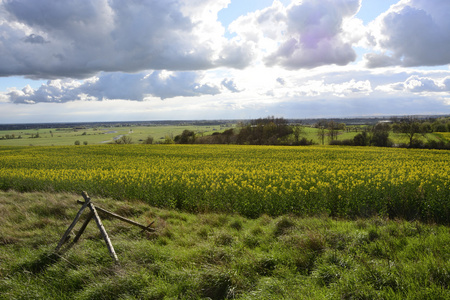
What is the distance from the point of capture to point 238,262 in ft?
16.8

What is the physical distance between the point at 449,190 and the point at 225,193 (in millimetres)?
8617

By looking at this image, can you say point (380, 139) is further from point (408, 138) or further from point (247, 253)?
point (247, 253)

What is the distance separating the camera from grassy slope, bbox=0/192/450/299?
4285mm

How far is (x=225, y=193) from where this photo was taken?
34.0 feet

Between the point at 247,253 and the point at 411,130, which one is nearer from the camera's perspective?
the point at 247,253

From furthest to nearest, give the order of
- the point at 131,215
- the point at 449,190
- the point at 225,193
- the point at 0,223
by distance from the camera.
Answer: the point at 225,193, the point at 449,190, the point at 131,215, the point at 0,223

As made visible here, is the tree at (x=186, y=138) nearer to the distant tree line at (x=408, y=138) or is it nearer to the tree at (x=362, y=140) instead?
the distant tree line at (x=408, y=138)

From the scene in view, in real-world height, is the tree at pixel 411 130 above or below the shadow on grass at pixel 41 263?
above

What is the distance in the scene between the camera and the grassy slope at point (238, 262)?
4285 millimetres

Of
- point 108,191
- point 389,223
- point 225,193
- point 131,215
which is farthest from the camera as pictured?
point 108,191

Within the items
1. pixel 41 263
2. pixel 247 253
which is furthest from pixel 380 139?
pixel 41 263

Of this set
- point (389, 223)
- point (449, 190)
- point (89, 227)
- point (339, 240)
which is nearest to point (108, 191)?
point (89, 227)

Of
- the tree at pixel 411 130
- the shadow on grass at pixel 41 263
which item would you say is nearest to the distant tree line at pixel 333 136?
the tree at pixel 411 130

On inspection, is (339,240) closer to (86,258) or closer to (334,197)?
(334,197)
